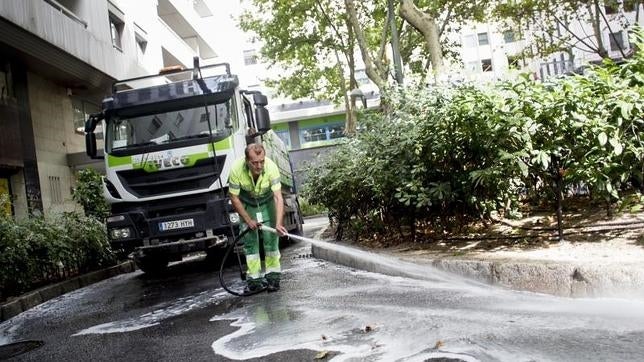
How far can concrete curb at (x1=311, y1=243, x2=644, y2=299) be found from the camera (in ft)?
14.8

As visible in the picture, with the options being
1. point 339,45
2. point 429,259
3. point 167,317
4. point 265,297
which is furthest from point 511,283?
point 339,45

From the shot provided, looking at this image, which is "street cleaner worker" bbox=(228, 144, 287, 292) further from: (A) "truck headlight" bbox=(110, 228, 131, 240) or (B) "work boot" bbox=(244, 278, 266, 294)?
(A) "truck headlight" bbox=(110, 228, 131, 240)

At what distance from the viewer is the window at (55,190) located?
15.8 m

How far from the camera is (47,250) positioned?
9078 mm

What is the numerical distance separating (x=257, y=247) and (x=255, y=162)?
0.98 m

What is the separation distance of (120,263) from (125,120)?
168 inches

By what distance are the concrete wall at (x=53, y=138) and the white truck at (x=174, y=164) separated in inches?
283

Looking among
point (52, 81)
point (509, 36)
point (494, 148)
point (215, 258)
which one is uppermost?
point (509, 36)

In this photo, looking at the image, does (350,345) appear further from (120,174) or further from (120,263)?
(120,263)

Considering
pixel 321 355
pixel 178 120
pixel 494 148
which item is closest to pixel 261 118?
pixel 178 120

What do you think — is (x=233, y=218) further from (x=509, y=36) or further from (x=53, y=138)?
(x=509, y=36)

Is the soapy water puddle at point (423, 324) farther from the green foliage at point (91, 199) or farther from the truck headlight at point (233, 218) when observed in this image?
the green foliage at point (91, 199)

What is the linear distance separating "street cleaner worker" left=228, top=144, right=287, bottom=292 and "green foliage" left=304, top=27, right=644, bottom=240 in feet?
5.59

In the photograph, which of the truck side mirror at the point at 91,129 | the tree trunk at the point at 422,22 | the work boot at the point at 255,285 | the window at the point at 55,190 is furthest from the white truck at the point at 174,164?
the window at the point at 55,190
